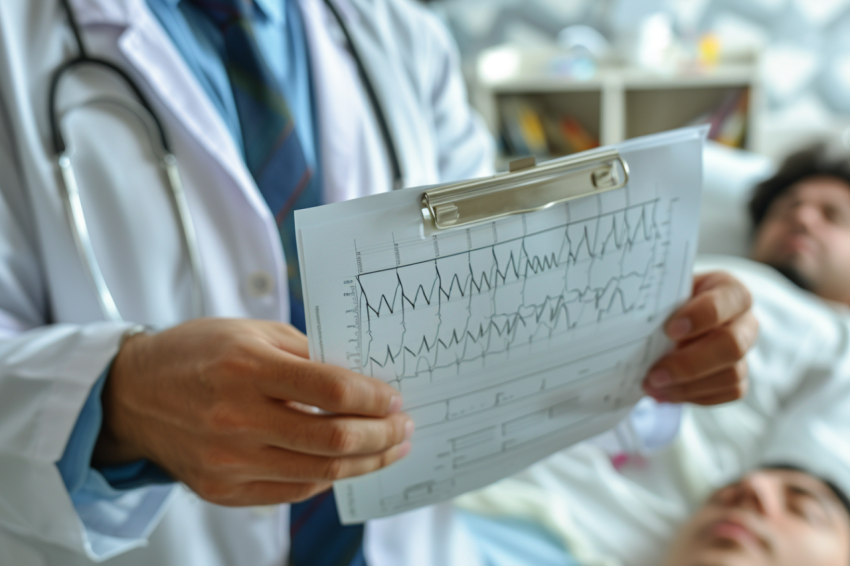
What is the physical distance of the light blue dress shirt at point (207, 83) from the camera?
46 cm

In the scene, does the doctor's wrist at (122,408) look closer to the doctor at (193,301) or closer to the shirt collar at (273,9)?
the doctor at (193,301)

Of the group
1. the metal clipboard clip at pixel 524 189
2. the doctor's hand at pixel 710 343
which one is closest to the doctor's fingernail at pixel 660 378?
the doctor's hand at pixel 710 343

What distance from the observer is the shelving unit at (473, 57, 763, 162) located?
2.03 meters

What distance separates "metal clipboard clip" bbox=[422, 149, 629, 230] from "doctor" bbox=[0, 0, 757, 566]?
122mm

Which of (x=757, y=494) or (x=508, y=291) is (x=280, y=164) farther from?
(x=757, y=494)

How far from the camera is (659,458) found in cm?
123

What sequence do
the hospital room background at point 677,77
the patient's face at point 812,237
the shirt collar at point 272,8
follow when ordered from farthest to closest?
the hospital room background at point 677,77 → the patient's face at point 812,237 → the shirt collar at point 272,8

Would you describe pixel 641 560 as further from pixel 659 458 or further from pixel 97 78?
pixel 97 78

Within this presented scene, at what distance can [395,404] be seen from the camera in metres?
0.41

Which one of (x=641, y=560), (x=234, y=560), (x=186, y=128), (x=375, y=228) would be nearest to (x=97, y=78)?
(x=186, y=128)

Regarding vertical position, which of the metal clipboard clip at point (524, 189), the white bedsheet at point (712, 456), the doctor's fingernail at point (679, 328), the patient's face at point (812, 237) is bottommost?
the white bedsheet at point (712, 456)

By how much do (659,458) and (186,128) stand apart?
1075 mm

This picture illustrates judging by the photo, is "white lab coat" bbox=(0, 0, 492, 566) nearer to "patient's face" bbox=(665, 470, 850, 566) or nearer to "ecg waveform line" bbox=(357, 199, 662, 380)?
"ecg waveform line" bbox=(357, 199, 662, 380)

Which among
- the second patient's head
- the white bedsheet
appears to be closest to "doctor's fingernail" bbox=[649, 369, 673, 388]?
the white bedsheet
